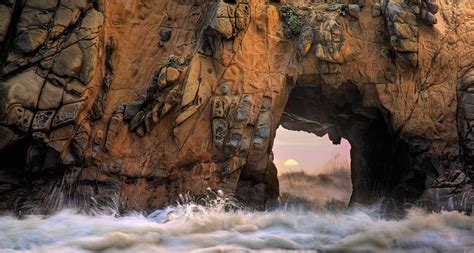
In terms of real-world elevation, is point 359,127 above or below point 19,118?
above

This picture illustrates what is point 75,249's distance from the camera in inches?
251

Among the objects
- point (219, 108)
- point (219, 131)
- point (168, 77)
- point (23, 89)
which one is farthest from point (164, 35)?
point (23, 89)

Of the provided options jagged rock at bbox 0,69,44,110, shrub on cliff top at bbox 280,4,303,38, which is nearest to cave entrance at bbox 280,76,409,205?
shrub on cliff top at bbox 280,4,303,38

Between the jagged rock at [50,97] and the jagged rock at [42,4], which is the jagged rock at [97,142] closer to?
the jagged rock at [50,97]

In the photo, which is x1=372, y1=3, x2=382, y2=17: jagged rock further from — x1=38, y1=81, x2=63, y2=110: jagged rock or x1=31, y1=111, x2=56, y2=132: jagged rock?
x1=31, y1=111, x2=56, y2=132: jagged rock

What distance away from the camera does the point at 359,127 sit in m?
13.5

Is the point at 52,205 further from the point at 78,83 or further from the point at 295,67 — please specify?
the point at 295,67

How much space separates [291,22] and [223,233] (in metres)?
5.94

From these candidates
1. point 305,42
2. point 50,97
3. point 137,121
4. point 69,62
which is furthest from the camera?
point 305,42

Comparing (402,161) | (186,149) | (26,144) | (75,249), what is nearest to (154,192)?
(186,149)

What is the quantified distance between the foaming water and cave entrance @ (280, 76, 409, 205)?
3.49 metres

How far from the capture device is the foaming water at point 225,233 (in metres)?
6.68

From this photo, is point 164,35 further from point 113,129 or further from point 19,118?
point 19,118

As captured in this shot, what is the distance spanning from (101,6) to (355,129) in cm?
810
